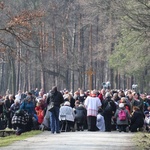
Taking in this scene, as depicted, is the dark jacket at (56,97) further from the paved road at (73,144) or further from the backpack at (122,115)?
the backpack at (122,115)

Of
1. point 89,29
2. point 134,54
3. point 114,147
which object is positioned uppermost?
point 89,29

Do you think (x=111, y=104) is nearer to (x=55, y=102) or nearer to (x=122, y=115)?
(x=122, y=115)

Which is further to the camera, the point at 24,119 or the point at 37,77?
the point at 37,77

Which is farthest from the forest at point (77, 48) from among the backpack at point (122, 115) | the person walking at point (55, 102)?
the person walking at point (55, 102)

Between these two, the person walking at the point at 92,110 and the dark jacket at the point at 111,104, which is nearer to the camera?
the person walking at the point at 92,110

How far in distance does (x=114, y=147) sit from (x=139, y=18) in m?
17.7

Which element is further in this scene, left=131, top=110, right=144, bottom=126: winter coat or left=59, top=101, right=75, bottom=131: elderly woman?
left=131, top=110, right=144, bottom=126: winter coat

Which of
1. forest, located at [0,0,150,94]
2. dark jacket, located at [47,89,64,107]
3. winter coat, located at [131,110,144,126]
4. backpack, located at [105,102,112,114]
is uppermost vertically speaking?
forest, located at [0,0,150,94]

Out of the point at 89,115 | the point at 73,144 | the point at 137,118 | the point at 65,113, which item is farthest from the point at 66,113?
the point at 73,144

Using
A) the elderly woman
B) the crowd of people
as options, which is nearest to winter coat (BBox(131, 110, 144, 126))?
the crowd of people

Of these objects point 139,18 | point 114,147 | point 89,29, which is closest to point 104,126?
point 139,18

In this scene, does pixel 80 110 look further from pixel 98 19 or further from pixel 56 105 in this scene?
pixel 98 19

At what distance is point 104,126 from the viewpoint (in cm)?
3288

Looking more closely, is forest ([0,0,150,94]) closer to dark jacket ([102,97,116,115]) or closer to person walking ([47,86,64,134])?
dark jacket ([102,97,116,115])
